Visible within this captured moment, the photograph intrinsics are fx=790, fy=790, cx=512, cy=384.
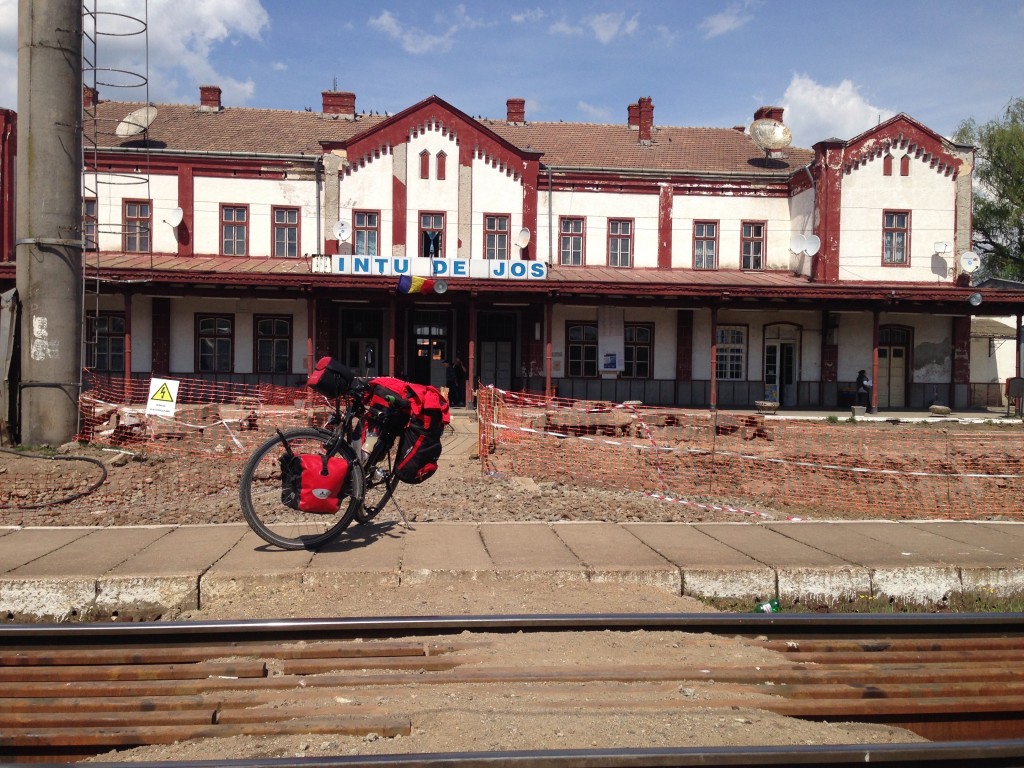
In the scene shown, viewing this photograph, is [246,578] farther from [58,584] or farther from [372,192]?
[372,192]

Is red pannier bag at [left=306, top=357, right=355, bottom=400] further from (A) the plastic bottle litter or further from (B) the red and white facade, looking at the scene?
(B) the red and white facade

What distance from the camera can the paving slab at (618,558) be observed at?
→ 18.6 feet

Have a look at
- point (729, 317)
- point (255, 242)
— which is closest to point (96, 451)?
point (255, 242)

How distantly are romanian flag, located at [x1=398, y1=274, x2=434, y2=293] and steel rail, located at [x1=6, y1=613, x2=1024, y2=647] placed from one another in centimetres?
1912

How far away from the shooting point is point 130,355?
23.9m

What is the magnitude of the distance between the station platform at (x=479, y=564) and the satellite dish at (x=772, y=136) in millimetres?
24668

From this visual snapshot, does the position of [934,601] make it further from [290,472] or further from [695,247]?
[695,247]

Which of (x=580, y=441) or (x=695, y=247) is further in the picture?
(x=695, y=247)

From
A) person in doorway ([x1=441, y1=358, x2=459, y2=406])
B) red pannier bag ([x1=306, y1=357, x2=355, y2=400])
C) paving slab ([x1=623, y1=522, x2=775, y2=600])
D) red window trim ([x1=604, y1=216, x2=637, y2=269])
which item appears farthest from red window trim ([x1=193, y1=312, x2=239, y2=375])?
paving slab ([x1=623, y1=522, x2=775, y2=600])

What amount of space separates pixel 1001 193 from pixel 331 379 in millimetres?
48609

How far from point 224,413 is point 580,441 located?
19.4ft

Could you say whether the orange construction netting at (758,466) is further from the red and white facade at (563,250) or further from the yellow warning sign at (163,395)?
the red and white facade at (563,250)

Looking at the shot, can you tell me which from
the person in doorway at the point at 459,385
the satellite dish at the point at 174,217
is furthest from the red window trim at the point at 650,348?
the satellite dish at the point at 174,217

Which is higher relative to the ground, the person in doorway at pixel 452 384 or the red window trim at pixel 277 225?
the red window trim at pixel 277 225
